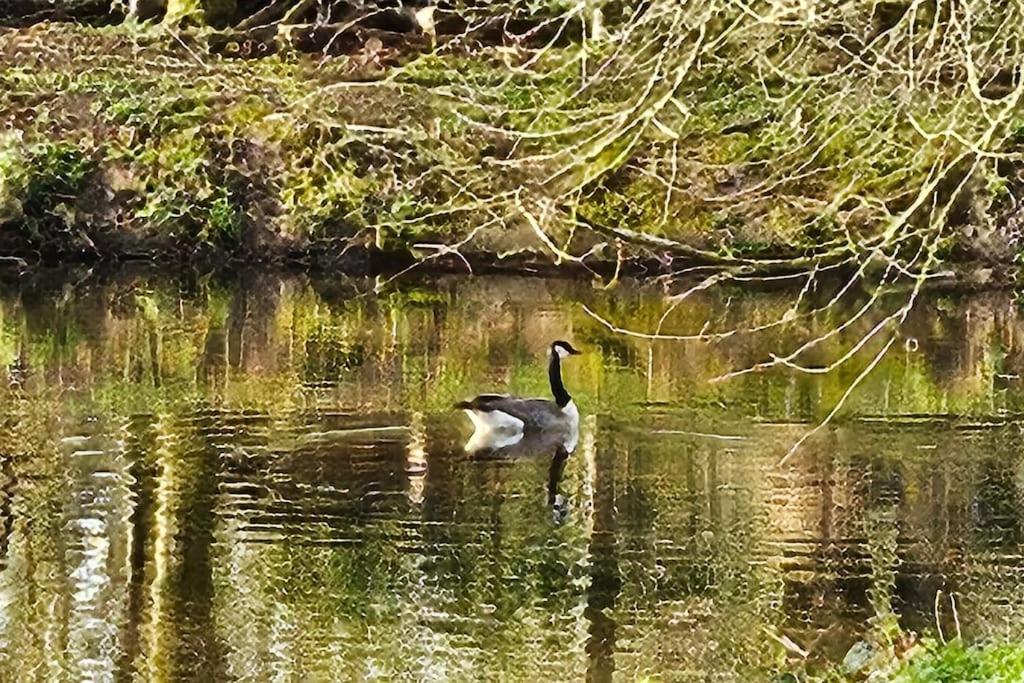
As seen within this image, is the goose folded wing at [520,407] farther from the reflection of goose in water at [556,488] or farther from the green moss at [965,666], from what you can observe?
the green moss at [965,666]

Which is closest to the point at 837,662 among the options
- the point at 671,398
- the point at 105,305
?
the point at 671,398

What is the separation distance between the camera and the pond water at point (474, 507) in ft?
27.5

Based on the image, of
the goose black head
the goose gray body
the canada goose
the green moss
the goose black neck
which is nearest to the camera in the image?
the green moss

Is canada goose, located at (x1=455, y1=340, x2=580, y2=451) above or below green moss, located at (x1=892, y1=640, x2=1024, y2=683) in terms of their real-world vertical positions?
above

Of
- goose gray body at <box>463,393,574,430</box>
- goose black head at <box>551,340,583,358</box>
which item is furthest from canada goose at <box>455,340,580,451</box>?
goose black head at <box>551,340,583,358</box>

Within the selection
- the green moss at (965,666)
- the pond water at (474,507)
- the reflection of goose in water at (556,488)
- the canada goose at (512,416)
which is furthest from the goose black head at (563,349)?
the green moss at (965,666)

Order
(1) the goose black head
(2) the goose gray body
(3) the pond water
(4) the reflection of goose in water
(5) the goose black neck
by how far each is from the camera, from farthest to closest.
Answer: (1) the goose black head < (5) the goose black neck < (2) the goose gray body < (4) the reflection of goose in water < (3) the pond water

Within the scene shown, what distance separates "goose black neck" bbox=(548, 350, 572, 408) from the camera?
1392 centimetres

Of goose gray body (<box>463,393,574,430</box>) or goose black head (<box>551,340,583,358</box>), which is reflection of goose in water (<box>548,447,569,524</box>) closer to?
goose gray body (<box>463,393,574,430</box>)

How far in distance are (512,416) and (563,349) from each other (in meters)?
2.01

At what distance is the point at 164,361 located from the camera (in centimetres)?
1606

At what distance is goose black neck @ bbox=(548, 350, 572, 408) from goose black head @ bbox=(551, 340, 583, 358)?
19 cm

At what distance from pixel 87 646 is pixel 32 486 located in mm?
3072

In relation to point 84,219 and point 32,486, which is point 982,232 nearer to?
point 84,219
